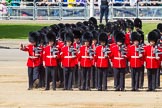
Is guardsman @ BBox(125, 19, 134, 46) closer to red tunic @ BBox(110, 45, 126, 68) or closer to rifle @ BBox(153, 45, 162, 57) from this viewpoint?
red tunic @ BBox(110, 45, 126, 68)

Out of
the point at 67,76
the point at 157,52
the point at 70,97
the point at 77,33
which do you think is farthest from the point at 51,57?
the point at 157,52

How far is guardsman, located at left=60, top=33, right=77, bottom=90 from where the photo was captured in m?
20.7

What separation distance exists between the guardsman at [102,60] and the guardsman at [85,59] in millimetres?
206

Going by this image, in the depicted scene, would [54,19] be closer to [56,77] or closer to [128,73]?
[128,73]

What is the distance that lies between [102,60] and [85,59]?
18.3 inches

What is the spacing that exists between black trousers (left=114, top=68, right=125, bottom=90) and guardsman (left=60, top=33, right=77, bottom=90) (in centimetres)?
115

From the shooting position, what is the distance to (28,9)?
4559 centimetres

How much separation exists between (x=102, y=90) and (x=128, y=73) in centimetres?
426

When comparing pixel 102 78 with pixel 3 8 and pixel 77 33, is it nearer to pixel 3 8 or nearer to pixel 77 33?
pixel 77 33

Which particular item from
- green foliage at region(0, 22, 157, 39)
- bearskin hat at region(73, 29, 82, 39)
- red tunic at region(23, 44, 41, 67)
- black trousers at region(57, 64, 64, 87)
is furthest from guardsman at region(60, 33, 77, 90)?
green foliage at region(0, 22, 157, 39)

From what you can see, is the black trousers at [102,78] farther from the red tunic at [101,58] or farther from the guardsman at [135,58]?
the guardsman at [135,58]

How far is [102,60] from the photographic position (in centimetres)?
2058

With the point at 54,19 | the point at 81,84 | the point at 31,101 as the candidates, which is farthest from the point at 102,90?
the point at 54,19

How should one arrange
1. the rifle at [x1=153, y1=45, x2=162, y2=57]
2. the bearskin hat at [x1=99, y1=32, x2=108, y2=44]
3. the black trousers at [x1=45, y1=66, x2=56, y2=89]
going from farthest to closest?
the black trousers at [x1=45, y1=66, x2=56, y2=89], the bearskin hat at [x1=99, y1=32, x2=108, y2=44], the rifle at [x1=153, y1=45, x2=162, y2=57]
